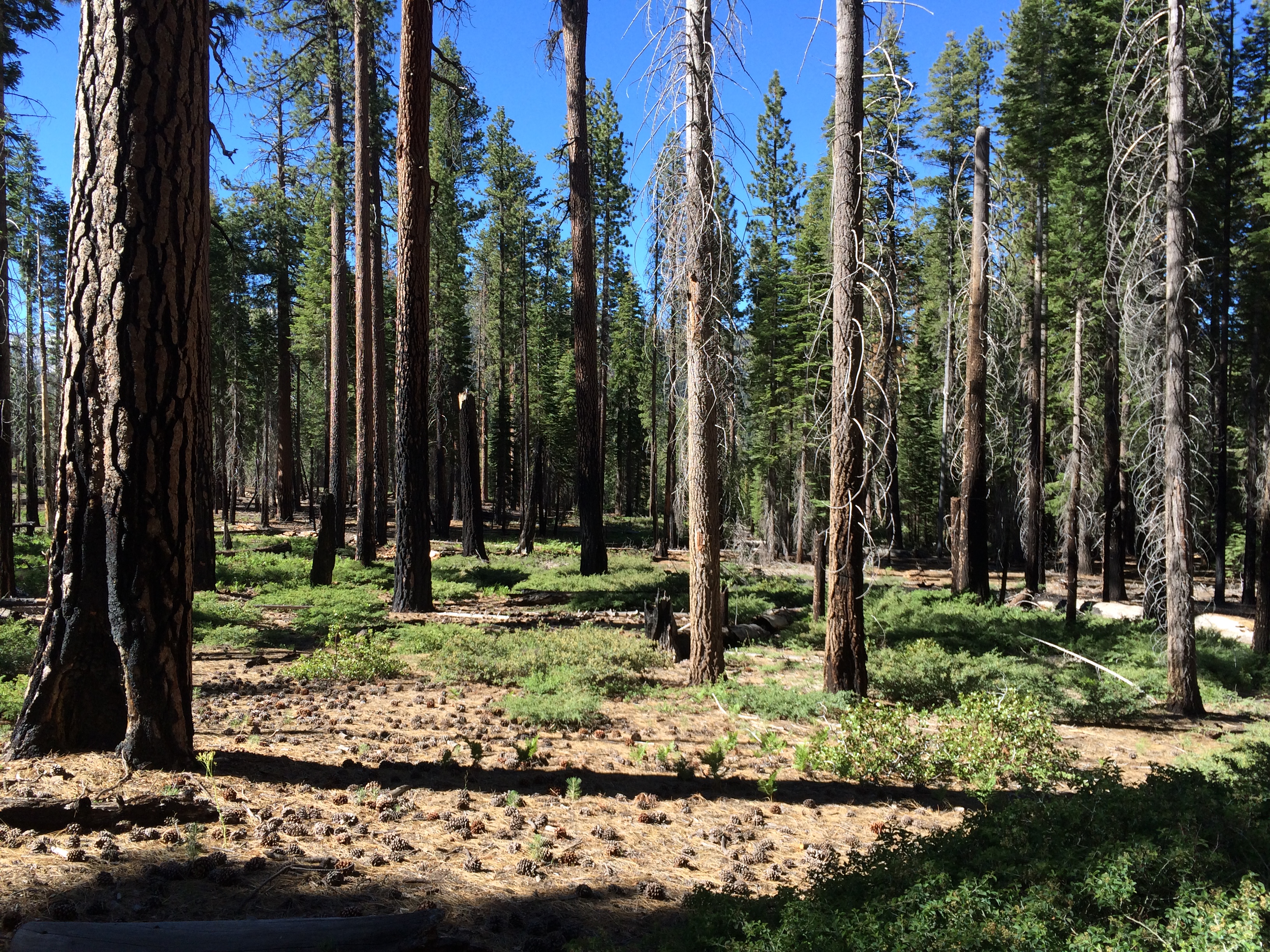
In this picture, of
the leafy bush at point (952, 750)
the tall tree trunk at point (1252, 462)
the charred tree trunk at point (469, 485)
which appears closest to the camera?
the leafy bush at point (952, 750)

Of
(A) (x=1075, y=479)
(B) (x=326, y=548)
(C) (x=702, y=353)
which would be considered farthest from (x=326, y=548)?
(A) (x=1075, y=479)

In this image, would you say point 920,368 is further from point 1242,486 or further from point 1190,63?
point 1190,63

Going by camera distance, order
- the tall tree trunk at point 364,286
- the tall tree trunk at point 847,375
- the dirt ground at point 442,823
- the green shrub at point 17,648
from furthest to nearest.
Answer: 1. the tall tree trunk at point 364,286
2. the tall tree trunk at point 847,375
3. the green shrub at point 17,648
4. the dirt ground at point 442,823

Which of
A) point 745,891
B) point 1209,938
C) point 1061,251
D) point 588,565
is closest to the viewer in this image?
point 1209,938

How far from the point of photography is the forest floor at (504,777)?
3537 millimetres

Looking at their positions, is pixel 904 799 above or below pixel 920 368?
below

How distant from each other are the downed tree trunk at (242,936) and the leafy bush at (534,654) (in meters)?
5.14

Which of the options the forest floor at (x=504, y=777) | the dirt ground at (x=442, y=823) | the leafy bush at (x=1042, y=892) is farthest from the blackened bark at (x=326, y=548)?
the leafy bush at (x=1042, y=892)

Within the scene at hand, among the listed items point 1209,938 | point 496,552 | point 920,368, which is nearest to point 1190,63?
point 1209,938

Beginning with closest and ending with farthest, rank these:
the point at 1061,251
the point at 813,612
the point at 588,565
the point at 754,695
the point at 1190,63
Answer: the point at 754,695, the point at 1190,63, the point at 813,612, the point at 588,565, the point at 1061,251

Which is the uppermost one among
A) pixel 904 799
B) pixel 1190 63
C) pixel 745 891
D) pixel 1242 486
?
pixel 1190 63

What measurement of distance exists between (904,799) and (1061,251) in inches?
754

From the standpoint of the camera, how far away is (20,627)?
27.6 feet

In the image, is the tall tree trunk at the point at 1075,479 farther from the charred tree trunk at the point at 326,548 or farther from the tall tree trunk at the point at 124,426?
the tall tree trunk at the point at 124,426
